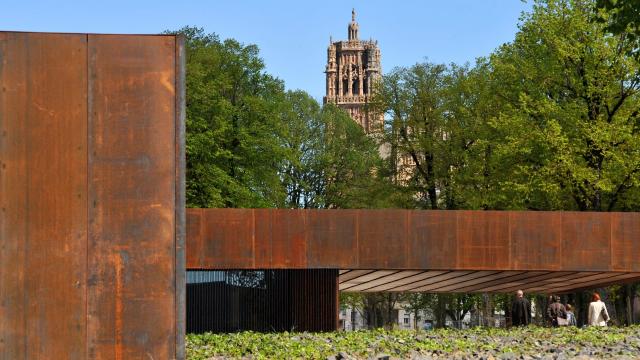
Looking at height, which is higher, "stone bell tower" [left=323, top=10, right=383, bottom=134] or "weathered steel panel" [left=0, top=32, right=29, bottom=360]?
"stone bell tower" [left=323, top=10, right=383, bottom=134]

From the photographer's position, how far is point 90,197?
9211 mm

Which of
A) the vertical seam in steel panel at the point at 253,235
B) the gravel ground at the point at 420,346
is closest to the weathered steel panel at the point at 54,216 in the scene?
the gravel ground at the point at 420,346

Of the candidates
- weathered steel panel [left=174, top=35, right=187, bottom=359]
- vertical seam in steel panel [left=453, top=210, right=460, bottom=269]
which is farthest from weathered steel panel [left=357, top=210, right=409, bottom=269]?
weathered steel panel [left=174, top=35, right=187, bottom=359]

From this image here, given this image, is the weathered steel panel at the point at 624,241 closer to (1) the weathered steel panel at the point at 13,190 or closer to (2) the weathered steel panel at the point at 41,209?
(2) the weathered steel panel at the point at 41,209

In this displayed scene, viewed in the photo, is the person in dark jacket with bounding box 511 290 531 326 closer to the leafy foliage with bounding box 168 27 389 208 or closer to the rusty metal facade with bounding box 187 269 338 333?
the rusty metal facade with bounding box 187 269 338 333

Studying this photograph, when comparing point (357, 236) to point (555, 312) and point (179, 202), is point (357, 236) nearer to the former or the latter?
point (555, 312)

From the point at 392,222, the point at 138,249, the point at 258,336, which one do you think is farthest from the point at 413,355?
the point at 392,222

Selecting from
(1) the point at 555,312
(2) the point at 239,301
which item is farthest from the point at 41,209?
(2) the point at 239,301

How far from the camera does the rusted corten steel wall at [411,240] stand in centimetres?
2544

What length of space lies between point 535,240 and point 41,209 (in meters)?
18.5

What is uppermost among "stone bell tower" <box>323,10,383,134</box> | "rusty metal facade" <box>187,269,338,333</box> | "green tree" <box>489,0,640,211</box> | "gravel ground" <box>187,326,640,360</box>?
"stone bell tower" <box>323,10,383,134</box>

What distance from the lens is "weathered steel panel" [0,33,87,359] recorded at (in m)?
9.16

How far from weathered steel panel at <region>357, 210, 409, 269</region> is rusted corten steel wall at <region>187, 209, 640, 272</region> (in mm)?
24

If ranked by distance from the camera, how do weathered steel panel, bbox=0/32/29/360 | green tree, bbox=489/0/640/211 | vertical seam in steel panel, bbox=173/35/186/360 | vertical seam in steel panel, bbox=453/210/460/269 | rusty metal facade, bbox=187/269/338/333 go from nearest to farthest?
weathered steel panel, bbox=0/32/29/360 < vertical seam in steel panel, bbox=173/35/186/360 < vertical seam in steel panel, bbox=453/210/460/269 < rusty metal facade, bbox=187/269/338/333 < green tree, bbox=489/0/640/211
